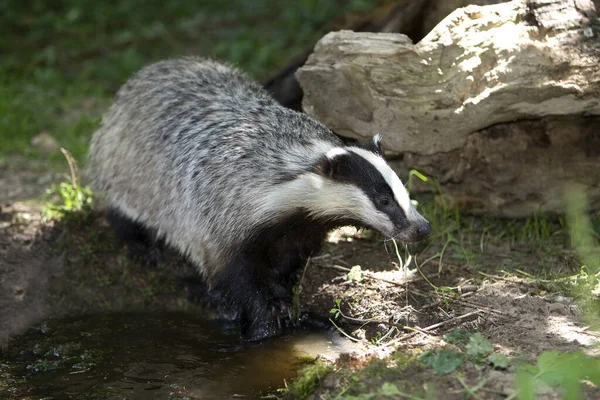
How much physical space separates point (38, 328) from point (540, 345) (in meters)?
3.25

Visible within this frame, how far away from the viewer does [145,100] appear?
5871mm

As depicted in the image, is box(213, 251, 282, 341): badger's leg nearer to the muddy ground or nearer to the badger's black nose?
the muddy ground

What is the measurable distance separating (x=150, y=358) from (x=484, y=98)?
2667mm

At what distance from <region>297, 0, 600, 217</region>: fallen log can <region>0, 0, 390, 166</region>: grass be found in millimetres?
3063

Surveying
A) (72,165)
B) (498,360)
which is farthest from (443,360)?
(72,165)

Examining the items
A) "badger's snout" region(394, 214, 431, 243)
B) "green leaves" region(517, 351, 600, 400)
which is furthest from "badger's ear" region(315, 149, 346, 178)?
"green leaves" region(517, 351, 600, 400)

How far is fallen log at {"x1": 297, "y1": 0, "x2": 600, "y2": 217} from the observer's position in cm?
495

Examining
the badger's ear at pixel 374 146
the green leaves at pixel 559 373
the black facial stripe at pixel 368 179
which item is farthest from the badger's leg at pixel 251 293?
the green leaves at pixel 559 373

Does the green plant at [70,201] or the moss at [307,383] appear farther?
the green plant at [70,201]

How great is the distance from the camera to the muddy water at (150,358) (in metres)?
4.39

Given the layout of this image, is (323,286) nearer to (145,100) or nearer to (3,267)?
(145,100)

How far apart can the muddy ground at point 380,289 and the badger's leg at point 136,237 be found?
72 mm

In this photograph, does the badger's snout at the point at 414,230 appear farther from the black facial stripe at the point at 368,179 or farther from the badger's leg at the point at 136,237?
the badger's leg at the point at 136,237

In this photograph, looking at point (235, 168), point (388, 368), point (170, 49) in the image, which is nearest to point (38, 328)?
point (235, 168)
